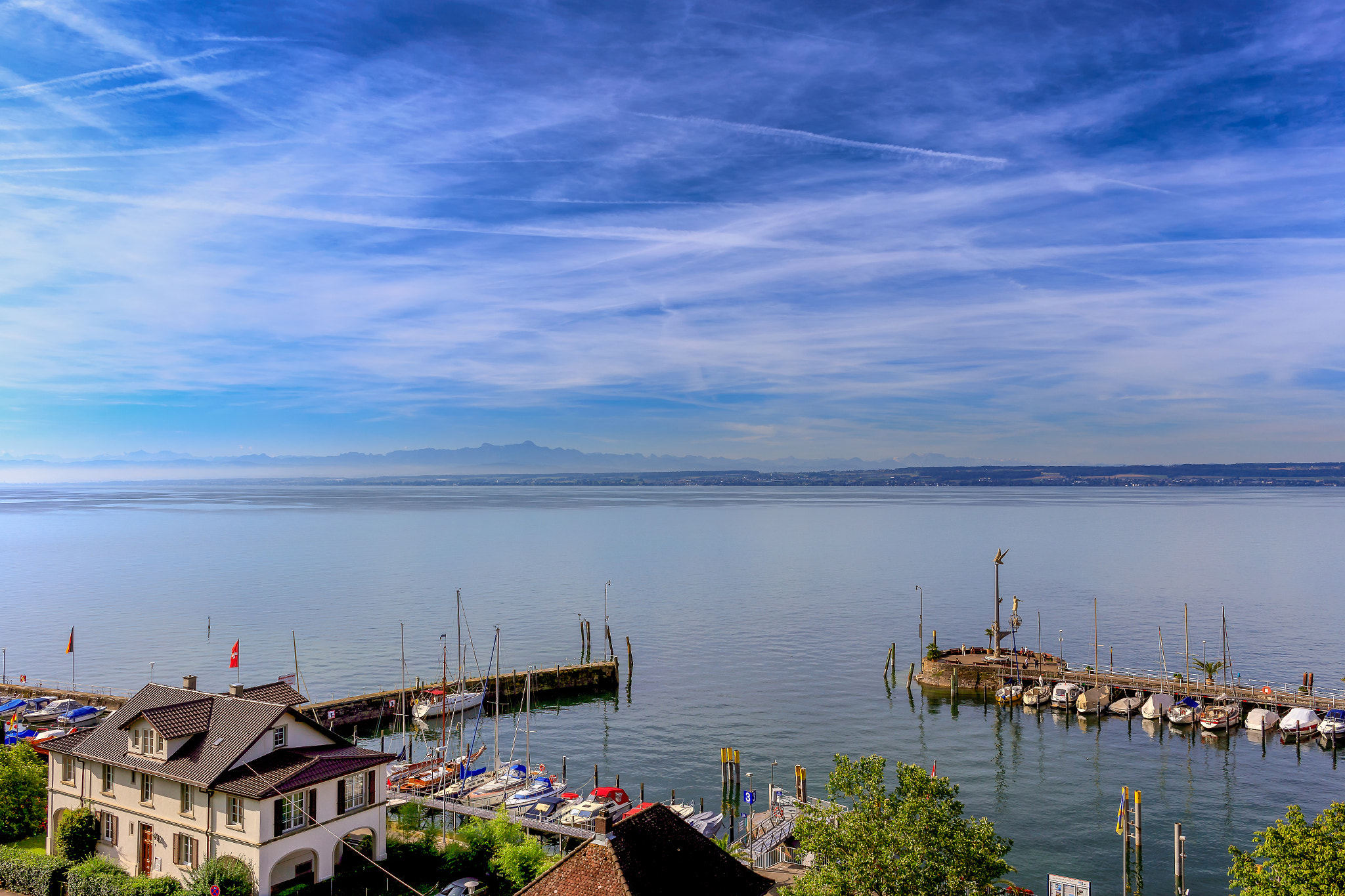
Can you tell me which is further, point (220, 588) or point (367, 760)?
point (220, 588)

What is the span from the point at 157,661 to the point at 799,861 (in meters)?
81.8

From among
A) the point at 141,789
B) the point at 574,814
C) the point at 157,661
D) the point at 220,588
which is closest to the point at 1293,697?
the point at 574,814

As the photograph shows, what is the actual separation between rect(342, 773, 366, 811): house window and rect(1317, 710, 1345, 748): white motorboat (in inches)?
2970

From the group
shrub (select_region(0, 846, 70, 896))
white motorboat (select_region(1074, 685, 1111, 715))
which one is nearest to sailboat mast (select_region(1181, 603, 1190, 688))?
white motorboat (select_region(1074, 685, 1111, 715))

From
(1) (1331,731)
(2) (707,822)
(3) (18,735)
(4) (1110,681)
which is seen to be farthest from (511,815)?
(1) (1331,731)

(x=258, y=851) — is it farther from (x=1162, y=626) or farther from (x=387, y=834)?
(x=1162, y=626)

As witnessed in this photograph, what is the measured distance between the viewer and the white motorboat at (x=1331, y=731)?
6894cm

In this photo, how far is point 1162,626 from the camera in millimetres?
112688

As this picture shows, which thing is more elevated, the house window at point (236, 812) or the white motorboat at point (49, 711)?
the house window at point (236, 812)

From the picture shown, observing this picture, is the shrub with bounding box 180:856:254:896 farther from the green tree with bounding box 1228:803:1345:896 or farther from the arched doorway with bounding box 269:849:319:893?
the green tree with bounding box 1228:803:1345:896

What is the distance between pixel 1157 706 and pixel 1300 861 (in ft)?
197

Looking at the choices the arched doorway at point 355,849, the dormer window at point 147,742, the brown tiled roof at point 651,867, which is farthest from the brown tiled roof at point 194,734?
the brown tiled roof at point 651,867

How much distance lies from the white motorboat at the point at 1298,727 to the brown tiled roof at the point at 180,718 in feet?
264

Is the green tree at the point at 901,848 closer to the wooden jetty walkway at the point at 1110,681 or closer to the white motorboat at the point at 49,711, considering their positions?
the wooden jetty walkway at the point at 1110,681
